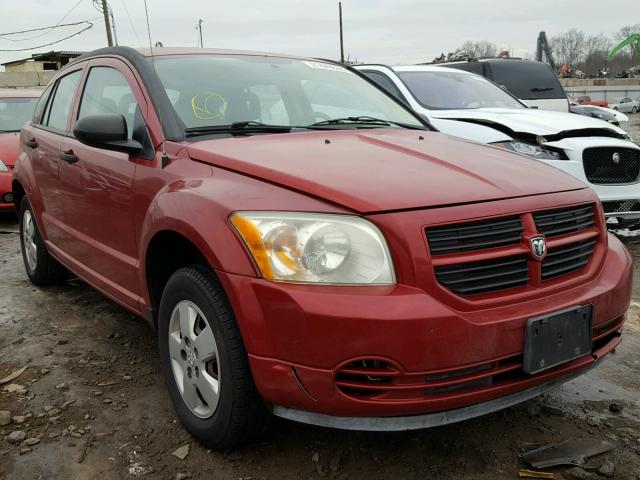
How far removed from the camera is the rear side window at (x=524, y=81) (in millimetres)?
9055

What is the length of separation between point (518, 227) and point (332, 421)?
909mm

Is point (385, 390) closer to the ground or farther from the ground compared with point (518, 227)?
closer to the ground

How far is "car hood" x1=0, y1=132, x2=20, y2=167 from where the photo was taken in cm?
721

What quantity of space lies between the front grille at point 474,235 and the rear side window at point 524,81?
24.6 ft

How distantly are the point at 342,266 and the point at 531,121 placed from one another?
4.26 metres

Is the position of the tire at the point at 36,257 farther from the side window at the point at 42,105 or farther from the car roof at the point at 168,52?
the car roof at the point at 168,52

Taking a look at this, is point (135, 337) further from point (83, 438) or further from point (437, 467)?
point (437, 467)

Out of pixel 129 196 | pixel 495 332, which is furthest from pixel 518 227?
pixel 129 196

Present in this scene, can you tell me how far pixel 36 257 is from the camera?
4.56 metres

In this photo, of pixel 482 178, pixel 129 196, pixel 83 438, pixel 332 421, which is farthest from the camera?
pixel 129 196

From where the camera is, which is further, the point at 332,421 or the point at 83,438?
the point at 83,438

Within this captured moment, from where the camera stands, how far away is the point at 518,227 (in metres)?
2.10

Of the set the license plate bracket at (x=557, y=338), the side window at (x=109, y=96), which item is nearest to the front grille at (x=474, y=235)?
the license plate bracket at (x=557, y=338)

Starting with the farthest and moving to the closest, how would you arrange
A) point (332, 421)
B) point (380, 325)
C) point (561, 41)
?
point (561, 41)
point (332, 421)
point (380, 325)
